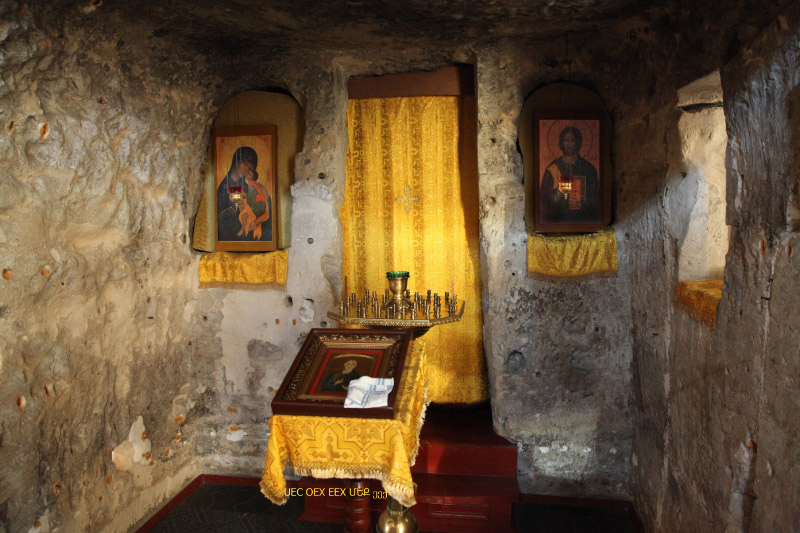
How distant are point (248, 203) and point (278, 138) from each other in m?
0.60

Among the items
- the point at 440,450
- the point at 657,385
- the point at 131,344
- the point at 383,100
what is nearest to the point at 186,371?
the point at 131,344

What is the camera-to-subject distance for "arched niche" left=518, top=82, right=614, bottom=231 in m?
4.15

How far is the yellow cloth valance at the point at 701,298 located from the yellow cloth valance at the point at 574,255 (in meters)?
0.85

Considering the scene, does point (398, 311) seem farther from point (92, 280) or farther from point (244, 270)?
point (92, 280)

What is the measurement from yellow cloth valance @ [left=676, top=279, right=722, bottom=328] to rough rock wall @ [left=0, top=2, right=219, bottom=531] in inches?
139

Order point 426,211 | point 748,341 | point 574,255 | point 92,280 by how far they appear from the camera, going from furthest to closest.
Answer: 1. point 426,211
2. point 574,255
3. point 92,280
4. point 748,341

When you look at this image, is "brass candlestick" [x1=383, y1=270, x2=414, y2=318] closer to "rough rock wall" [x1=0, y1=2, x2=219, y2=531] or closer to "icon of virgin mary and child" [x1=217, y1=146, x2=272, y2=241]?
"icon of virgin mary and child" [x1=217, y1=146, x2=272, y2=241]

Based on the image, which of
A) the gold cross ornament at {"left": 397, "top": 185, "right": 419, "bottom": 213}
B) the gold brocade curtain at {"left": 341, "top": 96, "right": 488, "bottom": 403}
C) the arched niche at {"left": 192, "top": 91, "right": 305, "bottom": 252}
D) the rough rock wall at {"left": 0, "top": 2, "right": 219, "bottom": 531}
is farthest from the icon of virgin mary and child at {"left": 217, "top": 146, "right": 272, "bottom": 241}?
the gold cross ornament at {"left": 397, "top": 185, "right": 419, "bottom": 213}

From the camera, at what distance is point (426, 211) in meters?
4.83

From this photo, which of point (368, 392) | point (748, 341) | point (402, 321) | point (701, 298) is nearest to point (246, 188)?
point (402, 321)

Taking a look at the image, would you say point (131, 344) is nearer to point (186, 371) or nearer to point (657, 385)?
point (186, 371)

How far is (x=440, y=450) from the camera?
4.06 m

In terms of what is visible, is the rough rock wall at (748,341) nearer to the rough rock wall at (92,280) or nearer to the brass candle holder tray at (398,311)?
the brass candle holder tray at (398,311)

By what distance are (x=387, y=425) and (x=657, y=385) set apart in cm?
205
